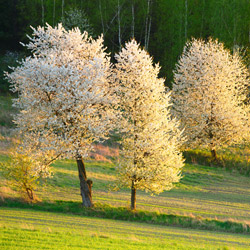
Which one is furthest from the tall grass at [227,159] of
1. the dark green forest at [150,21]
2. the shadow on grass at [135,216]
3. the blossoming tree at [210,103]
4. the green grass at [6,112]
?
the green grass at [6,112]

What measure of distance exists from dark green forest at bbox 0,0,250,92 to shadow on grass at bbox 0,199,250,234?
44.1 meters

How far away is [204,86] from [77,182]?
21810mm

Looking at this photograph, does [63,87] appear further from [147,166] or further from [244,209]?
[244,209]

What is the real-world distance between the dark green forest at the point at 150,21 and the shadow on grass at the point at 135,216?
44.1m

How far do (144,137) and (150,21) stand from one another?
48.0 metres

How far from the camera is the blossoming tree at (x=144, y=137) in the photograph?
27.3 m

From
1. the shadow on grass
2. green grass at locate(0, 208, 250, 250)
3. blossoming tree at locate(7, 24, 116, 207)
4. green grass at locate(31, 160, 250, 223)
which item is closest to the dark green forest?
green grass at locate(31, 160, 250, 223)

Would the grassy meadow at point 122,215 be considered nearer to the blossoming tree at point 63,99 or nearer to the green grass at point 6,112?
the blossoming tree at point 63,99

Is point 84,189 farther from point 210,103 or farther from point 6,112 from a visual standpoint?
point 6,112

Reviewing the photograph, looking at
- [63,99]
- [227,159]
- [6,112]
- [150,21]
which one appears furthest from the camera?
[150,21]

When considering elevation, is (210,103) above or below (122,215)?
above

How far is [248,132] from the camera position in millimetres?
50094

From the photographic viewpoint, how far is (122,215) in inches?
1060

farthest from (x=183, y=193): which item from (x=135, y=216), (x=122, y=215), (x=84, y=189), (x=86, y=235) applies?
(x=86, y=235)
